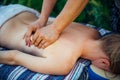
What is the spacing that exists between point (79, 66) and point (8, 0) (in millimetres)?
1380

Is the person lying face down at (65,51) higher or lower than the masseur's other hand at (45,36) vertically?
lower

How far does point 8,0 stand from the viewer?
3.18m

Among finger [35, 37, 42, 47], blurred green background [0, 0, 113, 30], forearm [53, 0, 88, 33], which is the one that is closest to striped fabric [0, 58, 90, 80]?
finger [35, 37, 42, 47]

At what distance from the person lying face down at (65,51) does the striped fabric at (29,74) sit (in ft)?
0.09

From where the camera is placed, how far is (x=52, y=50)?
204 centimetres

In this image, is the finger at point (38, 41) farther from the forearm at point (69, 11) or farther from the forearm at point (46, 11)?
the forearm at point (46, 11)

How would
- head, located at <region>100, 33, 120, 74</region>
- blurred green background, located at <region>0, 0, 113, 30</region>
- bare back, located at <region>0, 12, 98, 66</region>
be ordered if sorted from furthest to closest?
blurred green background, located at <region>0, 0, 113, 30</region>
bare back, located at <region>0, 12, 98, 66</region>
head, located at <region>100, 33, 120, 74</region>

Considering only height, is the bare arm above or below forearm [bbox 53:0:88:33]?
below

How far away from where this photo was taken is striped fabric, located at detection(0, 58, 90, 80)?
6.58 ft

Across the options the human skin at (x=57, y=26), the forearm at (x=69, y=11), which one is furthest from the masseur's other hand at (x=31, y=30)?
the forearm at (x=69, y=11)

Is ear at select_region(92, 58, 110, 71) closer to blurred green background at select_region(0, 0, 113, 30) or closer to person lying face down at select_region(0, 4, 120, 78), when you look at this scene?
person lying face down at select_region(0, 4, 120, 78)

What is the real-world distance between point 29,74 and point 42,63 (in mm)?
125

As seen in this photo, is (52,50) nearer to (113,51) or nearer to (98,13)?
(113,51)

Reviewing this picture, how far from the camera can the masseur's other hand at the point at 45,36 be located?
2.04 metres
